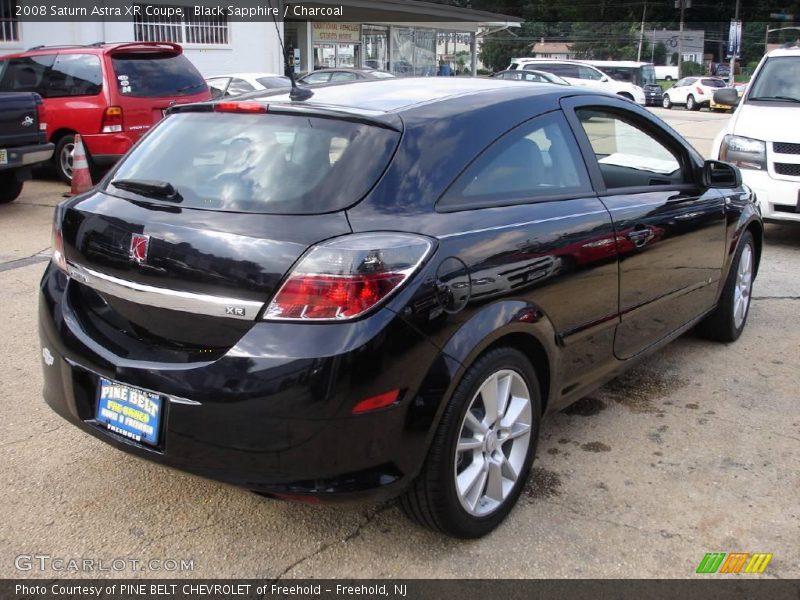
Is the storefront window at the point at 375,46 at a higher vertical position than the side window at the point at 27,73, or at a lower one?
higher

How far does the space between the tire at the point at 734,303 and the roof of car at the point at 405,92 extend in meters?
1.92

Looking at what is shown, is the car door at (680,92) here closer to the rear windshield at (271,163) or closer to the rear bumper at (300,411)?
the rear windshield at (271,163)

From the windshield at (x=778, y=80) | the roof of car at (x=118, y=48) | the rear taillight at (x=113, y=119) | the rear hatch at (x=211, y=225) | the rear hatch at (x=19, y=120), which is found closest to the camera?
the rear hatch at (x=211, y=225)

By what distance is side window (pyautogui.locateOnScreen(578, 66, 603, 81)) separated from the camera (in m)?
30.9

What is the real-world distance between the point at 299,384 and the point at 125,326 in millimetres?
760

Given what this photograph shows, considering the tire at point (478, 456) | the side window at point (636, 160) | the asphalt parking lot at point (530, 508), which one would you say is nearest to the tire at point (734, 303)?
the asphalt parking lot at point (530, 508)

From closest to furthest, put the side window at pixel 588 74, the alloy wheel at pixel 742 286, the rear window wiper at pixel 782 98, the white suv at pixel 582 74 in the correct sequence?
the alloy wheel at pixel 742 286
the rear window wiper at pixel 782 98
the white suv at pixel 582 74
the side window at pixel 588 74

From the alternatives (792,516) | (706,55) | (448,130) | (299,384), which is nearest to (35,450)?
(299,384)

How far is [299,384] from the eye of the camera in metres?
2.38

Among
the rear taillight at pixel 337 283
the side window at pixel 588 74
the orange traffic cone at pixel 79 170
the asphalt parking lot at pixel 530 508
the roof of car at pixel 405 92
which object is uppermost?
the side window at pixel 588 74

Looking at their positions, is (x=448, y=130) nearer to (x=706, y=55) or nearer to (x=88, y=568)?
(x=88, y=568)

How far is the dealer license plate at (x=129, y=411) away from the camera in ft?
8.46

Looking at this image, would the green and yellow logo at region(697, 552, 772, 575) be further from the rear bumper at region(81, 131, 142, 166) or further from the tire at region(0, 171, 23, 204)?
the tire at region(0, 171, 23, 204)

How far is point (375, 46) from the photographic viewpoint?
102 ft
